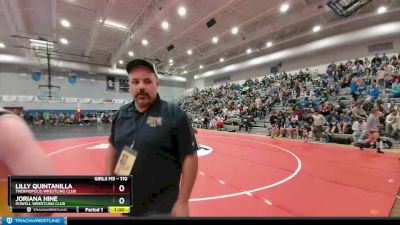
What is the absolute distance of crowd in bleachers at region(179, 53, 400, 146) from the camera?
8016mm

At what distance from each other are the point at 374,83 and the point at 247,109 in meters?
5.29

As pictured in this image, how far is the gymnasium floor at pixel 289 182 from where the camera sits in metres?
2.55

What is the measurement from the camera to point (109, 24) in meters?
12.3

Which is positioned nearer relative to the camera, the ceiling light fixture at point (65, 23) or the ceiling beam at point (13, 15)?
the ceiling beam at point (13, 15)

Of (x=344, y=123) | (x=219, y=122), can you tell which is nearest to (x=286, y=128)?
(x=344, y=123)

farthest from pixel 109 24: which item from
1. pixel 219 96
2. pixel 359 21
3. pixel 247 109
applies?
pixel 359 21

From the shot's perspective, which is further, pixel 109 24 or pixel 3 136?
pixel 109 24

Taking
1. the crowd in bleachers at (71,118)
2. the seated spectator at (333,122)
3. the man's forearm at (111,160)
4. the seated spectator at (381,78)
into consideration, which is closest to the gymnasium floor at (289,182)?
the man's forearm at (111,160)

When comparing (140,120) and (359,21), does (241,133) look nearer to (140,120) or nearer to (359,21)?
(359,21)

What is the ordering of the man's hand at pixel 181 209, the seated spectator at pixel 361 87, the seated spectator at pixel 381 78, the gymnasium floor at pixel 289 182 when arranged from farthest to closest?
1. the seated spectator at pixel 381 78
2. the seated spectator at pixel 361 87
3. the gymnasium floor at pixel 289 182
4. the man's hand at pixel 181 209

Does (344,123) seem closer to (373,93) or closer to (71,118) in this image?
(373,93)

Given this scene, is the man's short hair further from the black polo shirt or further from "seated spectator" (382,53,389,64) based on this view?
"seated spectator" (382,53,389,64)

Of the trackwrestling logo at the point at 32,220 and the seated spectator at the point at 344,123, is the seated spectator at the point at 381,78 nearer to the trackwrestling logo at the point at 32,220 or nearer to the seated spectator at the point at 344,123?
the seated spectator at the point at 344,123
